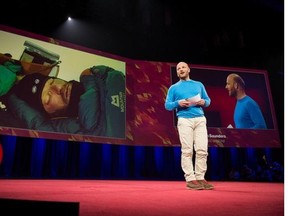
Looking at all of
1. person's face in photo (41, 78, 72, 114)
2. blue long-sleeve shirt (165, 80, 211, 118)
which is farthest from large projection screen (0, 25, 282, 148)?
blue long-sleeve shirt (165, 80, 211, 118)

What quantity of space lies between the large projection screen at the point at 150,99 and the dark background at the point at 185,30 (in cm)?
77

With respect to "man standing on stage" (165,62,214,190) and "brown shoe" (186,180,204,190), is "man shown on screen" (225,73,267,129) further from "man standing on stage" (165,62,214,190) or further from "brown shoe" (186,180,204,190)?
"brown shoe" (186,180,204,190)

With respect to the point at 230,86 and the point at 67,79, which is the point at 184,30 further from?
the point at 67,79

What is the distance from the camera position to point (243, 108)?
231 inches

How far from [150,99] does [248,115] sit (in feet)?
6.03


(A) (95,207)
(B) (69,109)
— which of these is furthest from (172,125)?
(A) (95,207)

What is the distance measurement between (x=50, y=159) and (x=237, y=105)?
3408 mm

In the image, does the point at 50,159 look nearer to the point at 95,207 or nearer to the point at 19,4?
the point at 19,4

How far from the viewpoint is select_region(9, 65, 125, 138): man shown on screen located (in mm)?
4512

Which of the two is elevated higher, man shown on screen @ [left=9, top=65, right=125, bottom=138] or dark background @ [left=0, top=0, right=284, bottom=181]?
dark background @ [left=0, top=0, right=284, bottom=181]

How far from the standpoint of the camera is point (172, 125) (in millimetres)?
5590

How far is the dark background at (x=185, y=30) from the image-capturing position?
19.7ft

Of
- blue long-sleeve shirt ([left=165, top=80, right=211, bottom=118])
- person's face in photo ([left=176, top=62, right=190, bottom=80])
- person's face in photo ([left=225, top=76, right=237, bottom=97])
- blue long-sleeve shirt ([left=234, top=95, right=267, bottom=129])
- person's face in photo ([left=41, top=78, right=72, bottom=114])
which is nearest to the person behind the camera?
blue long-sleeve shirt ([left=165, top=80, right=211, bottom=118])

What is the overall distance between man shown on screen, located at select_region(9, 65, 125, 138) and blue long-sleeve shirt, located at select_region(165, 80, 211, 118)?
2054mm
